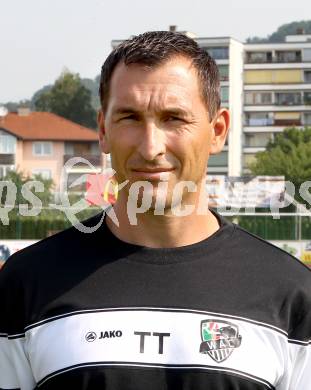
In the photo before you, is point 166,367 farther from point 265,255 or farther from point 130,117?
point 130,117

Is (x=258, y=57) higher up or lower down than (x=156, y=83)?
higher up

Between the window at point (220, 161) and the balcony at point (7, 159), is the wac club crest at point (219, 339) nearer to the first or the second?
the balcony at point (7, 159)

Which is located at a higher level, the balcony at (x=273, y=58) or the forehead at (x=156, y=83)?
the balcony at (x=273, y=58)

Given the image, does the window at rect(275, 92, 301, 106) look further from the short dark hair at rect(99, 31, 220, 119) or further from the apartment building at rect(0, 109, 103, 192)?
the short dark hair at rect(99, 31, 220, 119)

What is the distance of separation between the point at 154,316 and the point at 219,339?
17 cm

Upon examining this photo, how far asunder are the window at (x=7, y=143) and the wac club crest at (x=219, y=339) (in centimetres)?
8004

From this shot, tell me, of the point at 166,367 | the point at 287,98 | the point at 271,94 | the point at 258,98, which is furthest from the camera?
the point at 271,94

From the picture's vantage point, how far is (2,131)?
267ft

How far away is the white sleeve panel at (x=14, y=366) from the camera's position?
2490mm

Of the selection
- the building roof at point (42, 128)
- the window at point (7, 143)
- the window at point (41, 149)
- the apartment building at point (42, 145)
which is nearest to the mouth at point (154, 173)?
the apartment building at point (42, 145)

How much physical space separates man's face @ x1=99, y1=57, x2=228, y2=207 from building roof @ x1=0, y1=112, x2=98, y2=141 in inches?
3167

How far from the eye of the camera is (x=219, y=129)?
260cm

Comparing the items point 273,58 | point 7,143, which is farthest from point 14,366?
point 273,58

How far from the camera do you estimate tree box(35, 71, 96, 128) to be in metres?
105
